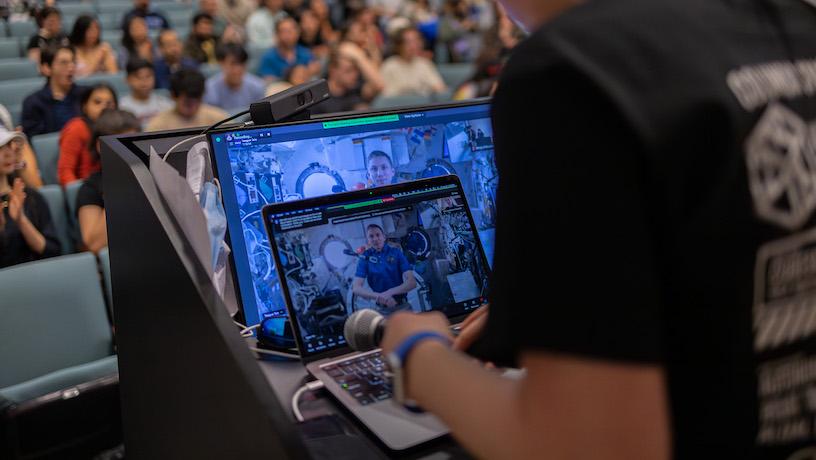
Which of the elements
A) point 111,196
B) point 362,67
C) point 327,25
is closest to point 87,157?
point 111,196

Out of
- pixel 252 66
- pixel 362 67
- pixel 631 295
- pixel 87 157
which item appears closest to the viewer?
pixel 631 295

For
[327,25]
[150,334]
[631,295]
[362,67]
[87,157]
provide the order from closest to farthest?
[631,295], [150,334], [87,157], [362,67], [327,25]

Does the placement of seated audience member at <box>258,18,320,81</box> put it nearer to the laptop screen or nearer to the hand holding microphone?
the laptop screen

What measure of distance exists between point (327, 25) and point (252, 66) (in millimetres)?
1442

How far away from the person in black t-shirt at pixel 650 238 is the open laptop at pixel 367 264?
386 mm

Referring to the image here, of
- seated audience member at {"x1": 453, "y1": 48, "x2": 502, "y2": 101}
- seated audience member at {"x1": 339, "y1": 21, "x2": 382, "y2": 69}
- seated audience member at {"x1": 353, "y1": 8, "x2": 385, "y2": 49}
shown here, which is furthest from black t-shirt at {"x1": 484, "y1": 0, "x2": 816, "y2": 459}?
seated audience member at {"x1": 353, "y1": 8, "x2": 385, "y2": 49}

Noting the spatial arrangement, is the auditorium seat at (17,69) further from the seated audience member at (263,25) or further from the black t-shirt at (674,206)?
the black t-shirt at (674,206)

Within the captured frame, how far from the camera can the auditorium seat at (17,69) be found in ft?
16.2

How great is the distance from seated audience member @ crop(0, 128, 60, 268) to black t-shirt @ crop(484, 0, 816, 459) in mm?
2388

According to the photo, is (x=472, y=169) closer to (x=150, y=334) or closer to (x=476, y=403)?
(x=150, y=334)

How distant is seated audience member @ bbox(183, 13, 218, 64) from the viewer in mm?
5980

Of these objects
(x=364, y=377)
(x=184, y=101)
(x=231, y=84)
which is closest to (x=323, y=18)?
(x=231, y=84)

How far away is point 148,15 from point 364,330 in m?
5.87

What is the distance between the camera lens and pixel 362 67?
577 cm
